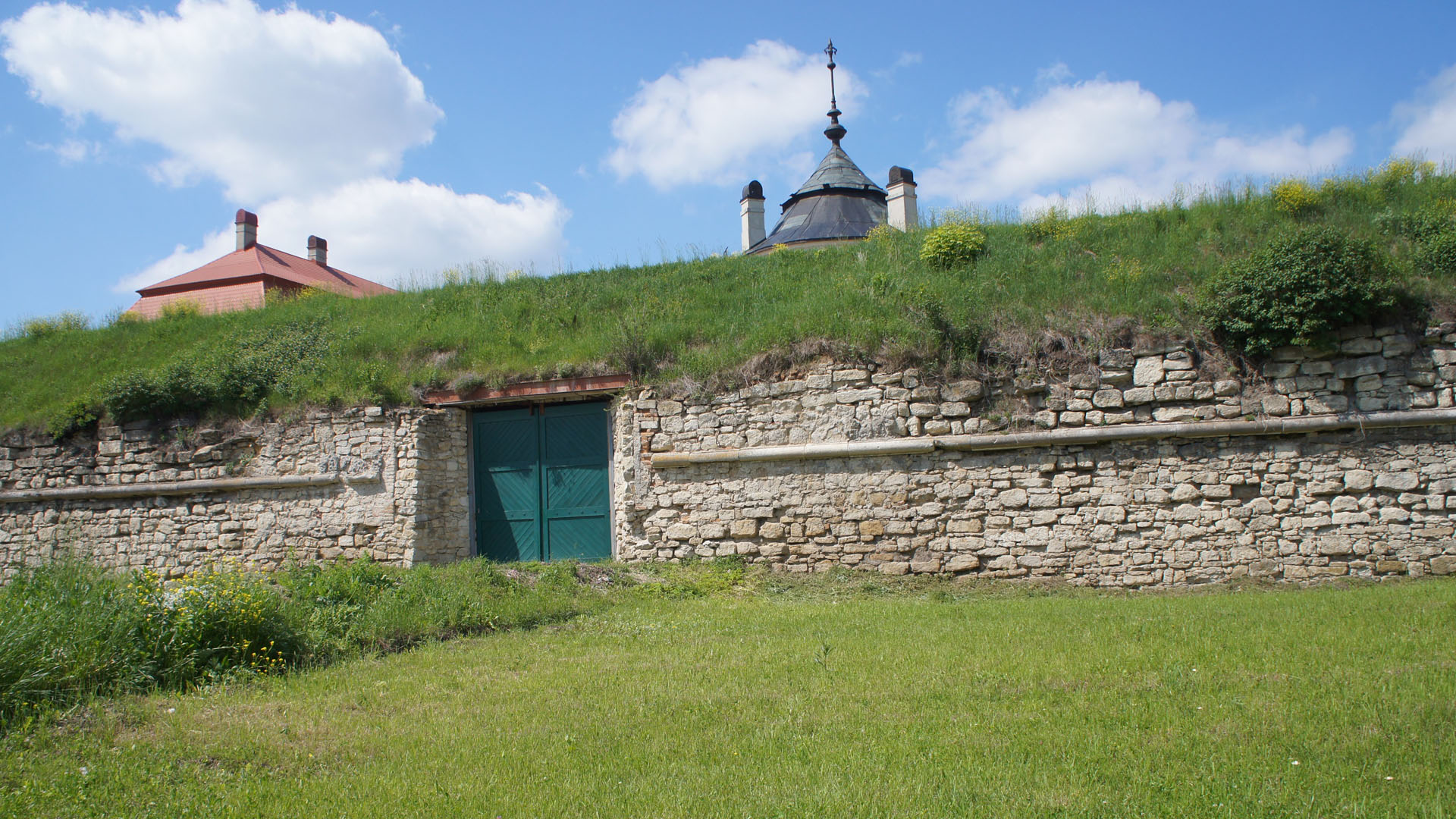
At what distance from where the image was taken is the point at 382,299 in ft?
49.9

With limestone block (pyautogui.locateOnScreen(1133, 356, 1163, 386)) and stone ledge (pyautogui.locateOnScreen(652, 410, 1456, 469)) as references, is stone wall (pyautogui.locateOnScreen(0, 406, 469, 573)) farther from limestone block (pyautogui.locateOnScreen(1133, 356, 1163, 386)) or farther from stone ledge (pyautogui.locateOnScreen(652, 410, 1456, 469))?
limestone block (pyautogui.locateOnScreen(1133, 356, 1163, 386))

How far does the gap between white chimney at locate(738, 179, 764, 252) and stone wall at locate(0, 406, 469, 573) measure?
13235 millimetres

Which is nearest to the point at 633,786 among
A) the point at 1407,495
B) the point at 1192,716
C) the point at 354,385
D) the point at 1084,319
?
the point at 1192,716

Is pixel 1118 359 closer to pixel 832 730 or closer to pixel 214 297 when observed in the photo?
pixel 832 730

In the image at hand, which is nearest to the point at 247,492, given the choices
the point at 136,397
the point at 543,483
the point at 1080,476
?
the point at 136,397

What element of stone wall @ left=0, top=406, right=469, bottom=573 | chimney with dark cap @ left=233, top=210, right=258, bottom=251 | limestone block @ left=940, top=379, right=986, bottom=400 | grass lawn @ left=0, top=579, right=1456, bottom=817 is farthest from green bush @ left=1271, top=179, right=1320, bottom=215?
chimney with dark cap @ left=233, top=210, right=258, bottom=251

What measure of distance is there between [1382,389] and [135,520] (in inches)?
655

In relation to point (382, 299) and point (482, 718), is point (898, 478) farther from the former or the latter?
point (382, 299)

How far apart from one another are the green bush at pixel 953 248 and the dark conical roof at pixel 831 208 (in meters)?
10.3

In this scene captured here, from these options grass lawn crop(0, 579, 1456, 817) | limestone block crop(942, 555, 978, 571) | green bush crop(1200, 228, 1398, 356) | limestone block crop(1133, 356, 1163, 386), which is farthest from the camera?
limestone block crop(942, 555, 978, 571)

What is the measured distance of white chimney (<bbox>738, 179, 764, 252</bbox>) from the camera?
23891mm

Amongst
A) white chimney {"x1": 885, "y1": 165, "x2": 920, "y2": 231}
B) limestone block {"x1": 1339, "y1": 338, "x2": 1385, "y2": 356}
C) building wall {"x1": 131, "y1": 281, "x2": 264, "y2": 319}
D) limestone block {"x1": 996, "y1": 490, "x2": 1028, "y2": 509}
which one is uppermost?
white chimney {"x1": 885, "y1": 165, "x2": 920, "y2": 231}

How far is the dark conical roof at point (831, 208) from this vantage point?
2347cm

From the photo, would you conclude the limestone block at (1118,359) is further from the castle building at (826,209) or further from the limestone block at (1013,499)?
the castle building at (826,209)
